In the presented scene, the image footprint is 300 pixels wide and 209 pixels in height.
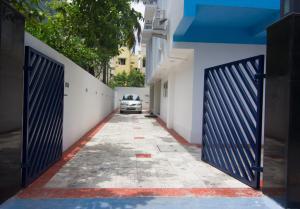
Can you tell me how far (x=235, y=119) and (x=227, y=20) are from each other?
146 inches

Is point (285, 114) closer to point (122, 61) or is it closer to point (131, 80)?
point (131, 80)

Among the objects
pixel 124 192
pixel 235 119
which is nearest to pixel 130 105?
pixel 235 119

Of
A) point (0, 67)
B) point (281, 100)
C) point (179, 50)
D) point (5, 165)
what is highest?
point (179, 50)

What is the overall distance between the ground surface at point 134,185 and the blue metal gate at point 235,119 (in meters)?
0.30

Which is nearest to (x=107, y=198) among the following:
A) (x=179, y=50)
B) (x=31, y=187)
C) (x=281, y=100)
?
(x=31, y=187)

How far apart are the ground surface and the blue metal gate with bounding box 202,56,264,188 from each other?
297mm

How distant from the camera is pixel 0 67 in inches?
176

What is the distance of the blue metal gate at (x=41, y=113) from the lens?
216 inches

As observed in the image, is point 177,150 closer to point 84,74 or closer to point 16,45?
point 84,74

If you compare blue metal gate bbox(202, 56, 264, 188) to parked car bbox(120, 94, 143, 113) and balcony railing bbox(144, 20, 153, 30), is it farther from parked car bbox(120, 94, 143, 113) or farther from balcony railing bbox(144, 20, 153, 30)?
parked car bbox(120, 94, 143, 113)

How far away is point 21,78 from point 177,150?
5406mm

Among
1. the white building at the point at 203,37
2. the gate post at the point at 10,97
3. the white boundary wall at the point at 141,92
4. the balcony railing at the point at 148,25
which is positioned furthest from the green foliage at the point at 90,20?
the white boundary wall at the point at 141,92

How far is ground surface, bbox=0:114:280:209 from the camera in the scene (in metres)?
4.84

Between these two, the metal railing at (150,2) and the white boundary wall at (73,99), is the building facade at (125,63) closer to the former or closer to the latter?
the metal railing at (150,2)
